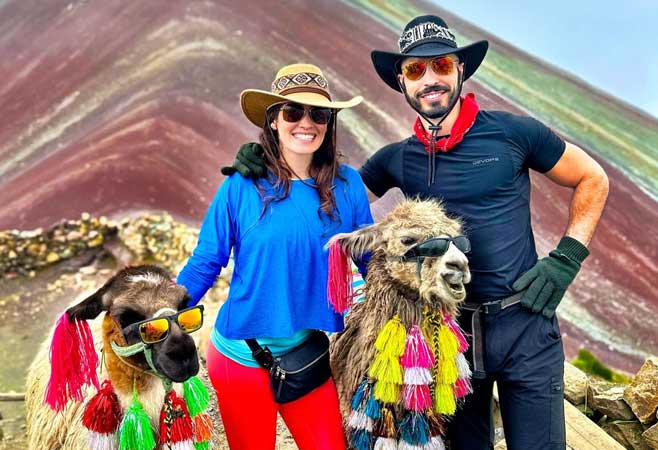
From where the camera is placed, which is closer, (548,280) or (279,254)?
(279,254)

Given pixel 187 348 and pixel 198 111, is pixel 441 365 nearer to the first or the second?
pixel 187 348

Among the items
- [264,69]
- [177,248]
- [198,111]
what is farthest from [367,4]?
[177,248]

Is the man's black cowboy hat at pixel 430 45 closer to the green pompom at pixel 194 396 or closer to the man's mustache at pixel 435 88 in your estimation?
the man's mustache at pixel 435 88

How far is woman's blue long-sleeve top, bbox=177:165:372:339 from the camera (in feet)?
6.83

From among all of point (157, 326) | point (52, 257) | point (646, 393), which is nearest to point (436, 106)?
point (157, 326)

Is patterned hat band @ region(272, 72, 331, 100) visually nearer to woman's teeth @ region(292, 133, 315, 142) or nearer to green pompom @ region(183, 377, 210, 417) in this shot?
woman's teeth @ region(292, 133, 315, 142)

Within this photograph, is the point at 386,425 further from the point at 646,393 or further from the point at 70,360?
the point at 646,393

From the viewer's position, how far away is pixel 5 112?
25.4 feet

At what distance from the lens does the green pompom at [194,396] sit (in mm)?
1994

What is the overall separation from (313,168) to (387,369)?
0.88m

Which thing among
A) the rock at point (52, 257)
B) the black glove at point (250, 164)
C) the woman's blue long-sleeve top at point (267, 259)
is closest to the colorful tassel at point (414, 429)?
the woman's blue long-sleeve top at point (267, 259)

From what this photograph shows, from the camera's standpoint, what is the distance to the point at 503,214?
2242mm

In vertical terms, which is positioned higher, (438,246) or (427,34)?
(427,34)

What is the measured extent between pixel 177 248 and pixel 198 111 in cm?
221
